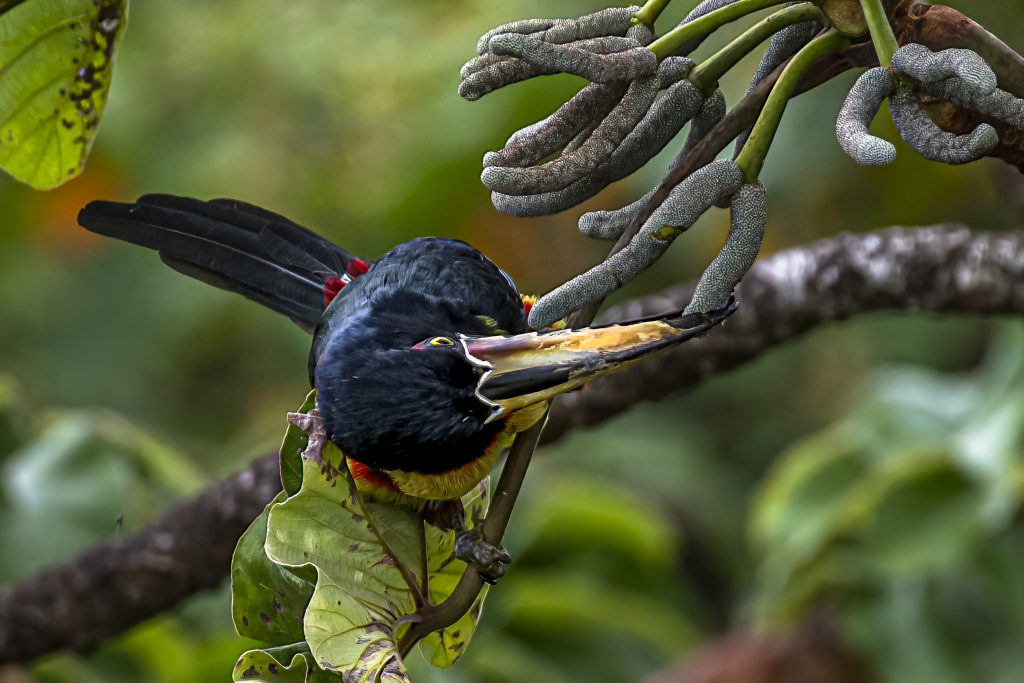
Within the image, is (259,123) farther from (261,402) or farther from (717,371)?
(717,371)

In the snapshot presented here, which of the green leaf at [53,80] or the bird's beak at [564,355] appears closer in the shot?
the bird's beak at [564,355]

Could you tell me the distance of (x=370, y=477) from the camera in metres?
0.84

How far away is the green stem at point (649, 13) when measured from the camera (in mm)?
755

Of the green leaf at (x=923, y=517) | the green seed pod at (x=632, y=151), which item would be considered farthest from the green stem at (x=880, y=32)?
the green leaf at (x=923, y=517)

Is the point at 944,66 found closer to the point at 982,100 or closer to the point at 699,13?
the point at 982,100

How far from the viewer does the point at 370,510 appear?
2.69ft

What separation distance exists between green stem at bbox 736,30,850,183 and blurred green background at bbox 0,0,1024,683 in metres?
1.00

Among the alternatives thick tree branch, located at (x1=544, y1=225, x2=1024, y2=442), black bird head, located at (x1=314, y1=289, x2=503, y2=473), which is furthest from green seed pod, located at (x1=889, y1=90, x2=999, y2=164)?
thick tree branch, located at (x1=544, y1=225, x2=1024, y2=442)

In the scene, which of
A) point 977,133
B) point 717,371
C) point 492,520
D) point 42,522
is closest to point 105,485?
point 42,522

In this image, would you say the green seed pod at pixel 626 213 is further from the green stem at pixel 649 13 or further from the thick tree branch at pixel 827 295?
the thick tree branch at pixel 827 295

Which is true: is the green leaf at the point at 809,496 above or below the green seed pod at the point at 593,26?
below

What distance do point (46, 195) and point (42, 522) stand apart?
165 cm

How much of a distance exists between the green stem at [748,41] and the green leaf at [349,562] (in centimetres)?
35

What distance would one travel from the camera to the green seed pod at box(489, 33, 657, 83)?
705 mm
